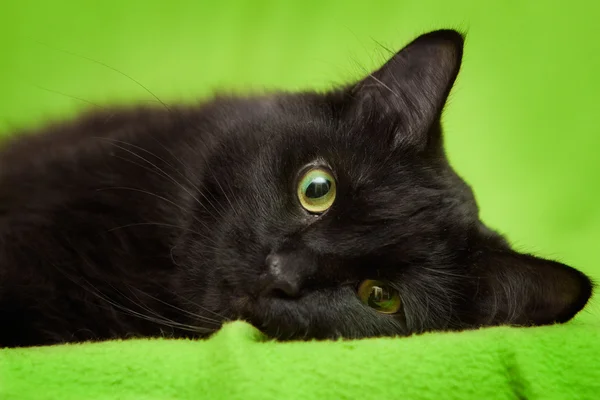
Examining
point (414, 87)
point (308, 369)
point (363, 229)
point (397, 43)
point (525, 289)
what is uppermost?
point (397, 43)

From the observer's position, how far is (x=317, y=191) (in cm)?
110

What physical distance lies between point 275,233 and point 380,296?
0.24m

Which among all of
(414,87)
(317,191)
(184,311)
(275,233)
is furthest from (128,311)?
(414,87)

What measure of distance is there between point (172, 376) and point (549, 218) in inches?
58.1

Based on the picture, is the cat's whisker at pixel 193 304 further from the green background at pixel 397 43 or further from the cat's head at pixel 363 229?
the green background at pixel 397 43

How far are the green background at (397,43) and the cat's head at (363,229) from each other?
59cm

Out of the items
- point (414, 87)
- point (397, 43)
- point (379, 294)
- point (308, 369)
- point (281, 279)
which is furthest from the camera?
point (397, 43)

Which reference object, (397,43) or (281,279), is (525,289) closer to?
(281,279)

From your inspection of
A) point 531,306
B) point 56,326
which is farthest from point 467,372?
point 56,326

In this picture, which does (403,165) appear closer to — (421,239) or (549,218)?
(421,239)

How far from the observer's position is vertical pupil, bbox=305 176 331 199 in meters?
1.09

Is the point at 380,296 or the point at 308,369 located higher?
the point at 380,296

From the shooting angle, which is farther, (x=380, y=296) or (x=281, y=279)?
(x=380, y=296)

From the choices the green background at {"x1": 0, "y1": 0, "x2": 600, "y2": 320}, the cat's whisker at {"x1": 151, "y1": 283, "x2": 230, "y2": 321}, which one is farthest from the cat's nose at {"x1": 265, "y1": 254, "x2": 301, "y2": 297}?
the green background at {"x1": 0, "y1": 0, "x2": 600, "y2": 320}
